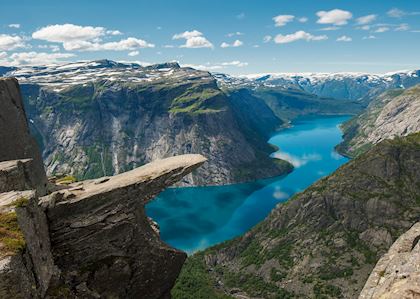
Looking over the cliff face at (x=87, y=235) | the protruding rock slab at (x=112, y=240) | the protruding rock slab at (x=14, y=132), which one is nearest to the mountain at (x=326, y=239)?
the protruding rock slab at (x=112, y=240)

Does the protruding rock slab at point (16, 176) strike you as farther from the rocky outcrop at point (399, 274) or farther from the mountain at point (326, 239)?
the mountain at point (326, 239)

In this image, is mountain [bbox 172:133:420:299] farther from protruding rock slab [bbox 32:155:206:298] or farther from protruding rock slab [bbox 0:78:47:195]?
protruding rock slab [bbox 0:78:47:195]

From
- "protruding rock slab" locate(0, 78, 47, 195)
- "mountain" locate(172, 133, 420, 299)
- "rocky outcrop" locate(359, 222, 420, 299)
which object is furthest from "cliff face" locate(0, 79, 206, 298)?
"mountain" locate(172, 133, 420, 299)

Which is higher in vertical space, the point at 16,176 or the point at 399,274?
the point at 16,176

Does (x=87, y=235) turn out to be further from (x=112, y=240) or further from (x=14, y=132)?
(x=14, y=132)

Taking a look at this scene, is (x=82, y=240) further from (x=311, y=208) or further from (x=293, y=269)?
(x=311, y=208)

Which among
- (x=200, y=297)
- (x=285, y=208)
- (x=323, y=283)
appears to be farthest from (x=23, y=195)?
(x=285, y=208)

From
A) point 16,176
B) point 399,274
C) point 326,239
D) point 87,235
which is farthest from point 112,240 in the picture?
point 326,239
